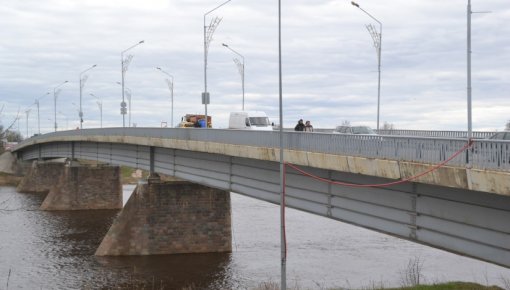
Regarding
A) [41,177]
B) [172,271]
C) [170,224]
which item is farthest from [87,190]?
[172,271]

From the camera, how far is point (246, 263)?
33.8 meters

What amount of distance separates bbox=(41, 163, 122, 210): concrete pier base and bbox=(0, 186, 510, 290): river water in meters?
14.7

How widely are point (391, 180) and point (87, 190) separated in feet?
170

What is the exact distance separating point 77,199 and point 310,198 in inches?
1846

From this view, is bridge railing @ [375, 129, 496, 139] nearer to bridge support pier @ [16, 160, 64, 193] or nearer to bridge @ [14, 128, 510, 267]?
bridge @ [14, 128, 510, 267]

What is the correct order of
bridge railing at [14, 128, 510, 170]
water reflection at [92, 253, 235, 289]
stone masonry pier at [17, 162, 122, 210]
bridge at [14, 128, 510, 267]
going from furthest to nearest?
stone masonry pier at [17, 162, 122, 210] → water reflection at [92, 253, 235, 289] → bridge at [14, 128, 510, 267] → bridge railing at [14, 128, 510, 170]

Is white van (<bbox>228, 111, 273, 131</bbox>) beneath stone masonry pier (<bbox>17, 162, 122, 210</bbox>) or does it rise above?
above

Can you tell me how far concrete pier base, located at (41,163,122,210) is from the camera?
63.8 metres

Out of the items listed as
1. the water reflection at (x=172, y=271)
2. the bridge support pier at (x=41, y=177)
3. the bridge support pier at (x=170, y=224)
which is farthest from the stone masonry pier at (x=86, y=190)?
the water reflection at (x=172, y=271)

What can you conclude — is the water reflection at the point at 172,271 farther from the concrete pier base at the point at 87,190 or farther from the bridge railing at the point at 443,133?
the concrete pier base at the point at 87,190

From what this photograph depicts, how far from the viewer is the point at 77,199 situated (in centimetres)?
6450

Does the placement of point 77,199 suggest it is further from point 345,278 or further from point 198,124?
point 345,278

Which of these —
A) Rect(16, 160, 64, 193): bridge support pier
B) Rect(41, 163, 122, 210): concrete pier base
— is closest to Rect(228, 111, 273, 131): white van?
Rect(41, 163, 122, 210): concrete pier base

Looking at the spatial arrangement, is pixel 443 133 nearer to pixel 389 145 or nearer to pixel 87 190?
pixel 389 145
